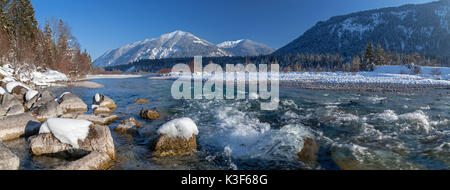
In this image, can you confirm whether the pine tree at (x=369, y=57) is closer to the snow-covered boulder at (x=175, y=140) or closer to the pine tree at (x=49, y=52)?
the snow-covered boulder at (x=175, y=140)

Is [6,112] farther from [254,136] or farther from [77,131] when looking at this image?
[254,136]

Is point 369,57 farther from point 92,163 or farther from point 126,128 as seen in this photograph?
point 92,163

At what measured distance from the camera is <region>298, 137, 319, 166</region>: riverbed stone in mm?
5879

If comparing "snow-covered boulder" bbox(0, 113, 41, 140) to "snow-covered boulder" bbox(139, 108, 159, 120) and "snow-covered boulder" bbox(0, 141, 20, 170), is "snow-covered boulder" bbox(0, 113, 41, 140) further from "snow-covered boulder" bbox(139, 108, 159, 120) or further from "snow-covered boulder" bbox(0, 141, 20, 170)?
"snow-covered boulder" bbox(139, 108, 159, 120)

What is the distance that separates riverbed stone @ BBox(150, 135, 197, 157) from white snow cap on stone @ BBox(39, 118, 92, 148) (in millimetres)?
1918

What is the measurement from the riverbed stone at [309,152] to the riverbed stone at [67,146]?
528 cm

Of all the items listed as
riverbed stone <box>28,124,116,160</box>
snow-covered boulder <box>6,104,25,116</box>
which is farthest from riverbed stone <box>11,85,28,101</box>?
riverbed stone <box>28,124,116,160</box>

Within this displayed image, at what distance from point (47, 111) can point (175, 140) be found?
760 cm

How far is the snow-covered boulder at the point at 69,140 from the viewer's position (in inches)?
225

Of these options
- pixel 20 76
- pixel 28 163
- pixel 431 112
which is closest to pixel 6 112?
pixel 28 163

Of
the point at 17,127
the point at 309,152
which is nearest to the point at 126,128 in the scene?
the point at 17,127

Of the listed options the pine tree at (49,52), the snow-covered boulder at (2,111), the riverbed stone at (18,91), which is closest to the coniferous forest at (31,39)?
the pine tree at (49,52)

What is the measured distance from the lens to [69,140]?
5.73 m
